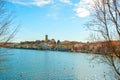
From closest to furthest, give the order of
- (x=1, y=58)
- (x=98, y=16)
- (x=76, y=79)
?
(x=1, y=58) → (x=98, y=16) → (x=76, y=79)

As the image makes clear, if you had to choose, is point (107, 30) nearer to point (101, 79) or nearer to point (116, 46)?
point (116, 46)

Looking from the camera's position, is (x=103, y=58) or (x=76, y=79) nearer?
(x=103, y=58)

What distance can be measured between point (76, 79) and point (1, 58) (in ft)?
152

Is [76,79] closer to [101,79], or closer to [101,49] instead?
[101,79]

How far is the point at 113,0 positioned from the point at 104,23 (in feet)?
2.92

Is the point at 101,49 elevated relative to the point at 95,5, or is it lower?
lower

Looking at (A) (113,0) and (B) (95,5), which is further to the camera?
(B) (95,5)

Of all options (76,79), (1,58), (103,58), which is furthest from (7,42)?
(76,79)

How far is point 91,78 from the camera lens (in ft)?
177

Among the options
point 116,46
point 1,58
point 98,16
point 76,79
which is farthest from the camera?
point 76,79

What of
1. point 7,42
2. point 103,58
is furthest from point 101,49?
point 7,42

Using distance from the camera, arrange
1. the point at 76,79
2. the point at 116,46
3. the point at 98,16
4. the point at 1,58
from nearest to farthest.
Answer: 1. the point at 1,58
2. the point at 116,46
3. the point at 98,16
4. the point at 76,79

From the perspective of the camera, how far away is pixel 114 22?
28.3 ft

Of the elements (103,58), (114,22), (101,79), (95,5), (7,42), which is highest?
(95,5)
